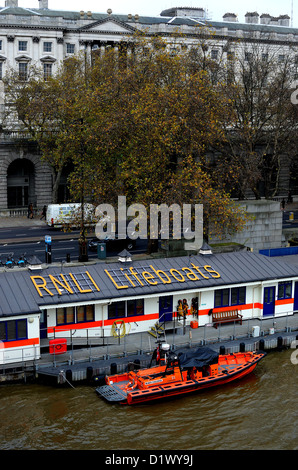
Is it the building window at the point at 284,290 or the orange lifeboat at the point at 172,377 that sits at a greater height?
the building window at the point at 284,290

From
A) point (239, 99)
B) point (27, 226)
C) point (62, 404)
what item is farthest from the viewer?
point (27, 226)

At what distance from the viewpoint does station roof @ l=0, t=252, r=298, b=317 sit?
35719 mm

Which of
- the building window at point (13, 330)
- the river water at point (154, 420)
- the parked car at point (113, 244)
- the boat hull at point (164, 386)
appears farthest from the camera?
the parked car at point (113, 244)

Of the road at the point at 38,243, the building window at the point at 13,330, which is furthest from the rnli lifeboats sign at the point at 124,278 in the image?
the road at the point at 38,243

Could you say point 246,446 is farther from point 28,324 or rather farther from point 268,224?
point 268,224

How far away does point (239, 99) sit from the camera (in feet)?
209

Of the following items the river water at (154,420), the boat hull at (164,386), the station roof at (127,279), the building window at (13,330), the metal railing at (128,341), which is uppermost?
the station roof at (127,279)

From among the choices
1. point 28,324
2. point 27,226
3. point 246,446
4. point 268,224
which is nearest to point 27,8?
point 27,226

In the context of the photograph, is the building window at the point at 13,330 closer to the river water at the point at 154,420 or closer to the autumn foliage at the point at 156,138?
the river water at the point at 154,420

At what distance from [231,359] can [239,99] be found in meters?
36.2

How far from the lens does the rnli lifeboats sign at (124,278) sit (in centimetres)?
3688

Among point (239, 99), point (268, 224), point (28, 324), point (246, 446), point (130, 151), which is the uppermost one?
point (239, 99)

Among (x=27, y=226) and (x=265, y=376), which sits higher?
(x=27, y=226)
